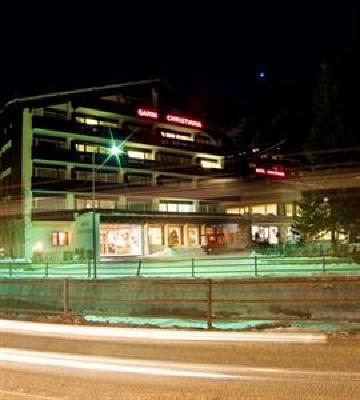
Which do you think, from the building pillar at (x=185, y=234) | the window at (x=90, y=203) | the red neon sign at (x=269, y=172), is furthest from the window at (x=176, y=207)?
the red neon sign at (x=269, y=172)

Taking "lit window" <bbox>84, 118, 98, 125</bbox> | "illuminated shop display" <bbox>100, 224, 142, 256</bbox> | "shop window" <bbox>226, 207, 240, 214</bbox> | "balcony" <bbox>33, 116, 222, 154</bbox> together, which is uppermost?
"lit window" <bbox>84, 118, 98, 125</bbox>

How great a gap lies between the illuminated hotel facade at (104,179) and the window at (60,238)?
0.32ft

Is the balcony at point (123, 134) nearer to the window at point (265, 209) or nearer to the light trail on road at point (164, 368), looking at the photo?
the window at point (265, 209)

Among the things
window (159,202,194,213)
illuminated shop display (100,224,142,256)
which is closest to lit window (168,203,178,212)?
window (159,202,194,213)

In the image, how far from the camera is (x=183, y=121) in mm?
85312

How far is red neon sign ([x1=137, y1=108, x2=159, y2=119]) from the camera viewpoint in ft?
256

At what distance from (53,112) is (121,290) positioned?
4784 centimetres

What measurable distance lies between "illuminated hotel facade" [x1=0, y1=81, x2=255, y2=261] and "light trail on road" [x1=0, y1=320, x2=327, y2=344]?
37.1 metres

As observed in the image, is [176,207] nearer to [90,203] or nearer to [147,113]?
[147,113]

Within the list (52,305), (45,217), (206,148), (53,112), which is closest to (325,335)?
(52,305)

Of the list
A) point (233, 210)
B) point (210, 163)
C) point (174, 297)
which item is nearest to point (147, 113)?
point (210, 163)

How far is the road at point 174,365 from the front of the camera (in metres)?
9.27

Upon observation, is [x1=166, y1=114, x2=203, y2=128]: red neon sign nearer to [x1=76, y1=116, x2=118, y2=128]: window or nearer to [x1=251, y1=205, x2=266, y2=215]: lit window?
[x1=76, y1=116, x2=118, y2=128]: window

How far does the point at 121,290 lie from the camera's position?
25891mm
